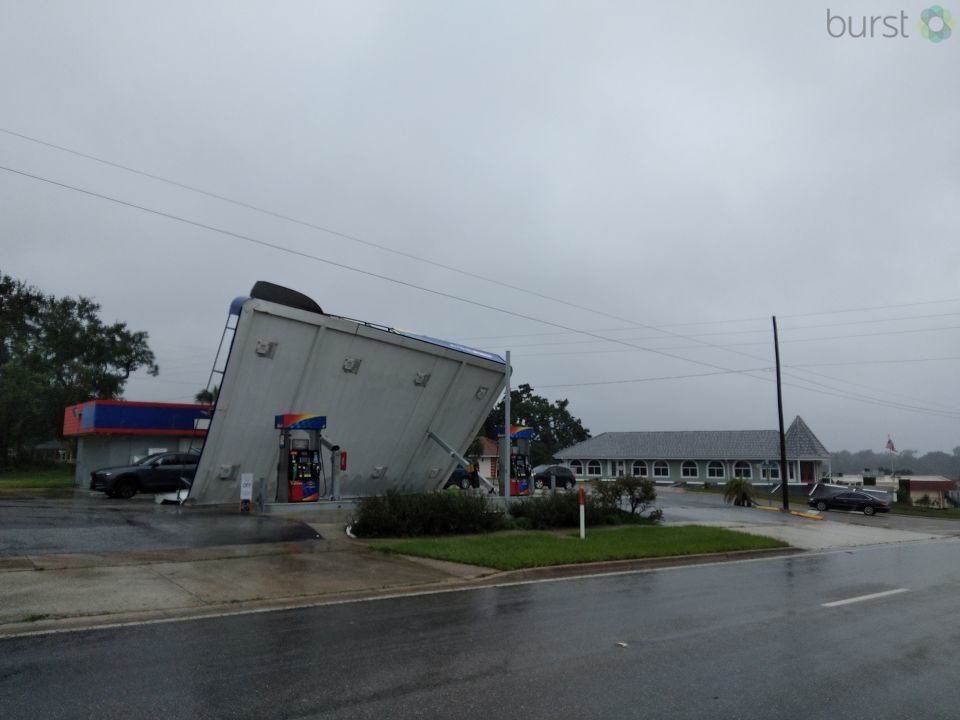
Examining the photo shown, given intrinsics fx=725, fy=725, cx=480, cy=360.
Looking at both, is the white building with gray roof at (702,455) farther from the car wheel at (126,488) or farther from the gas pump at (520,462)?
the car wheel at (126,488)

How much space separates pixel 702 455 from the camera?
185ft

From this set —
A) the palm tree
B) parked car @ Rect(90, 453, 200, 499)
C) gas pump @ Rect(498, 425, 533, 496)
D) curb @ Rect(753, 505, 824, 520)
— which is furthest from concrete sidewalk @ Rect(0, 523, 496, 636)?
the palm tree

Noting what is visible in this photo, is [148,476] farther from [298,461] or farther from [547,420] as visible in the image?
[547,420]

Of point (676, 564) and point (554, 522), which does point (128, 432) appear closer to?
point (554, 522)

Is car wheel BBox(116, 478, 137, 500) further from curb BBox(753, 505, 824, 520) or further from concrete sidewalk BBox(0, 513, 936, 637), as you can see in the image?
curb BBox(753, 505, 824, 520)

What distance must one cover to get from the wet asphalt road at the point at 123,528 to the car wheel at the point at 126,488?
2806mm

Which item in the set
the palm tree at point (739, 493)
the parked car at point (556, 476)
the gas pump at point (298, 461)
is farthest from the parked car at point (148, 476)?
the palm tree at point (739, 493)

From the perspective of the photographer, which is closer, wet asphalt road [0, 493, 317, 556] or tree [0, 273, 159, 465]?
wet asphalt road [0, 493, 317, 556]

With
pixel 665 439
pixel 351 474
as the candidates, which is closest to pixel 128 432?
pixel 351 474

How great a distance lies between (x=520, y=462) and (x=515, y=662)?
23.1 meters

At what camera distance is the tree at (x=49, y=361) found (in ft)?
147

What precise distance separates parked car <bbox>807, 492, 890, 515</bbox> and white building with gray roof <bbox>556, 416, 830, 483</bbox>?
13.3 meters

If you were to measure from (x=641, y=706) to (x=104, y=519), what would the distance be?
15.0 metres

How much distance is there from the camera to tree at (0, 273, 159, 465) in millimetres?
44656
